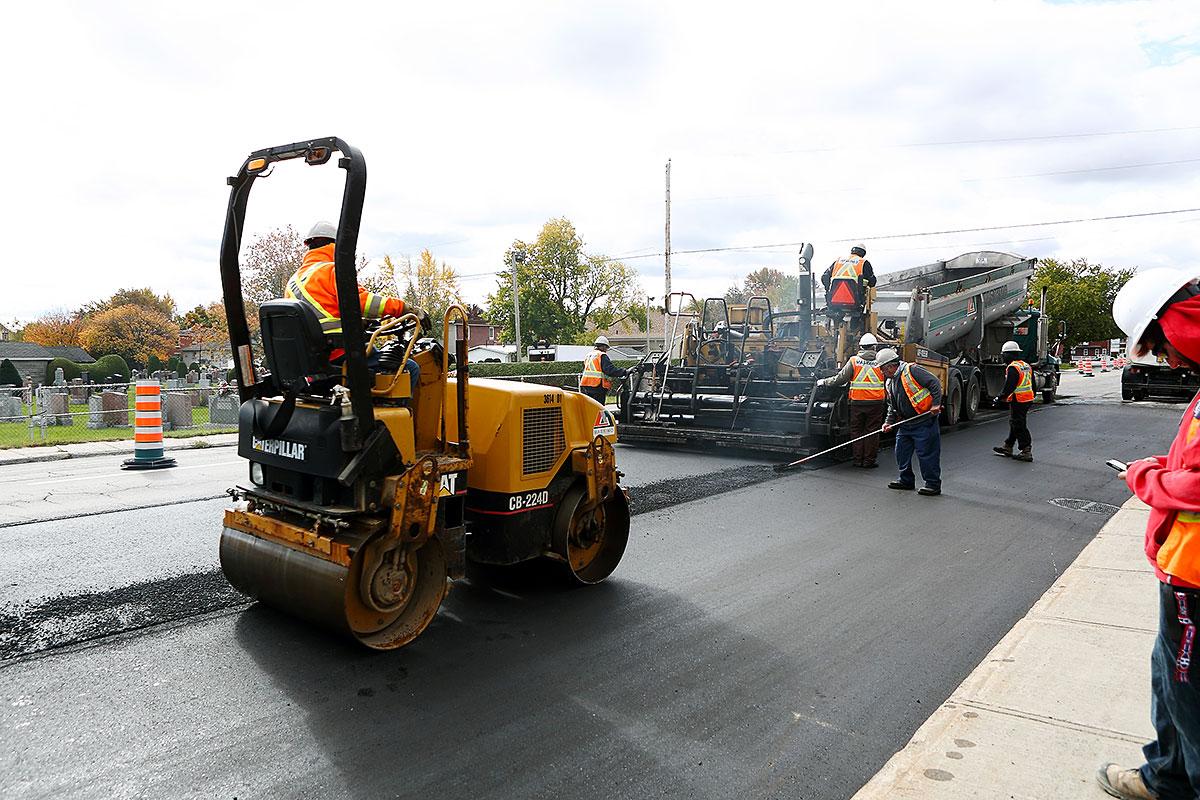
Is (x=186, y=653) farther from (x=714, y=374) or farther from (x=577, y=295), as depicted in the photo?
(x=577, y=295)

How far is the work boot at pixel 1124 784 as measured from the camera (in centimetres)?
277

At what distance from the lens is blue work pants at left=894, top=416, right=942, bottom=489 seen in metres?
8.88

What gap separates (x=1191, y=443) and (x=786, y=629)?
2553 millimetres

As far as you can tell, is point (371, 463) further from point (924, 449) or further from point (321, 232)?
point (924, 449)

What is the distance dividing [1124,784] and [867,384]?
27.5ft

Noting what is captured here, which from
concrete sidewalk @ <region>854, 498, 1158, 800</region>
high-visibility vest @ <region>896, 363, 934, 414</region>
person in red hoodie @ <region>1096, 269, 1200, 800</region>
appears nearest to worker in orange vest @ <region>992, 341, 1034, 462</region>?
high-visibility vest @ <region>896, 363, 934, 414</region>

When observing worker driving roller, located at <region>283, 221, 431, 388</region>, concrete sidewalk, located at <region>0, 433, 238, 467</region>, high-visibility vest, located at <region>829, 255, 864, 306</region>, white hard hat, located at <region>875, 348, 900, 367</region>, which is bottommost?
concrete sidewalk, located at <region>0, 433, 238, 467</region>

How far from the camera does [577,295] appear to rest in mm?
63812

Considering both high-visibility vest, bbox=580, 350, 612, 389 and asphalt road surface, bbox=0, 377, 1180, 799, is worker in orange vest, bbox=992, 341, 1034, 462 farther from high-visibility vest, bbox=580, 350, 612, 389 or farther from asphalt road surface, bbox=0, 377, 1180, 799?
high-visibility vest, bbox=580, 350, 612, 389

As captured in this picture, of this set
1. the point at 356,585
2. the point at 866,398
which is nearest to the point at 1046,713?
the point at 356,585

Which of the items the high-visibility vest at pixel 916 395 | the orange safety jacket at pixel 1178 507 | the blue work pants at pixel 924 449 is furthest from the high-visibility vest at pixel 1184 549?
the high-visibility vest at pixel 916 395

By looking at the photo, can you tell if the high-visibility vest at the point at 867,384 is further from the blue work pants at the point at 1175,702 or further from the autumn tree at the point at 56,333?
the autumn tree at the point at 56,333

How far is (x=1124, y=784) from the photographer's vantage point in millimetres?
2816

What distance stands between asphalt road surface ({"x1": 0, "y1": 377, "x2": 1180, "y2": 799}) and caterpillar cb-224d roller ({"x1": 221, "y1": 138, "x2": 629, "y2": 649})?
1.12ft
